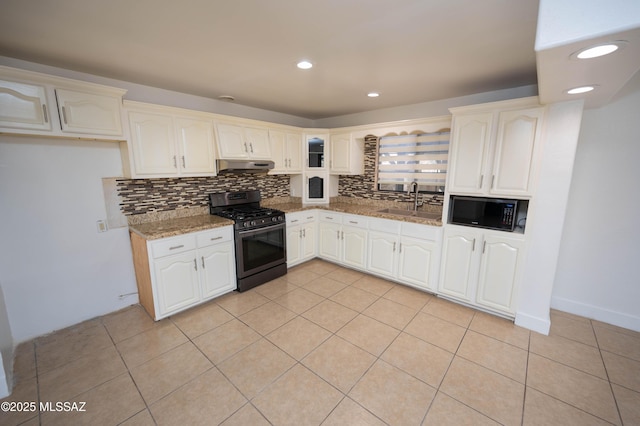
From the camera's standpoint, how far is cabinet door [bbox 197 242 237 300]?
9.11ft

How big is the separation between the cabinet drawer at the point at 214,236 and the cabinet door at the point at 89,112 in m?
1.21

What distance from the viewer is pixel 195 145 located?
2.88m

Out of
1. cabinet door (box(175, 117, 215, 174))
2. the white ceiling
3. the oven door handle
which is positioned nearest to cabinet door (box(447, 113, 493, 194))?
the white ceiling

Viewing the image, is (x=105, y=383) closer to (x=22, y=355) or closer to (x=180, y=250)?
(x=22, y=355)

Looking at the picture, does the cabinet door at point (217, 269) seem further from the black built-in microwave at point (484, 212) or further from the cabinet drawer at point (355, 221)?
the black built-in microwave at point (484, 212)

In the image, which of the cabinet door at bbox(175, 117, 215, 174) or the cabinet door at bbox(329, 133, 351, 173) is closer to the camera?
the cabinet door at bbox(175, 117, 215, 174)

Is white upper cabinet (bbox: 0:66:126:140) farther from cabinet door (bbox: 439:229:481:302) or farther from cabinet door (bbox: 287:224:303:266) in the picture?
cabinet door (bbox: 439:229:481:302)

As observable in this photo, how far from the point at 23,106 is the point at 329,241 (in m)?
3.37

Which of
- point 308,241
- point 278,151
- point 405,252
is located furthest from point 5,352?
point 405,252

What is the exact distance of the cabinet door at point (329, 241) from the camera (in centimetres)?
386

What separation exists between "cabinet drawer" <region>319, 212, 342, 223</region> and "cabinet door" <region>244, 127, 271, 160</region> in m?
1.19

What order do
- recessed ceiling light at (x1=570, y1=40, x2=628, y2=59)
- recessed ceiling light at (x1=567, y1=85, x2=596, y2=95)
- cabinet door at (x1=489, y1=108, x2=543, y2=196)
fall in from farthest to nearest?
cabinet door at (x1=489, y1=108, x2=543, y2=196) → recessed ceiling light at (x1=567, y1=85, x2=596, y2=95) → recessed ceiling light at (x1=570, y1=40, x2=628, y2=59)

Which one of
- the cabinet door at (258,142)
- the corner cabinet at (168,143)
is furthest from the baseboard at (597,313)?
the corner cabinet at (168,143)

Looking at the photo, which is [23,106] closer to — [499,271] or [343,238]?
[343,238]
